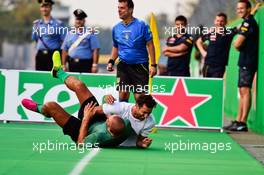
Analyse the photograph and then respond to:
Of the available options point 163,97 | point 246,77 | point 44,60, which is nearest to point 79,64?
point 44,60

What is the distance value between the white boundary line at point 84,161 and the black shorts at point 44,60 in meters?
6.82

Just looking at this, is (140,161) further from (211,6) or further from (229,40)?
(211,6)

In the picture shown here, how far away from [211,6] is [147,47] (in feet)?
41.8

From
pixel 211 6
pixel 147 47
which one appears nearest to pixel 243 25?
pixel 147 47

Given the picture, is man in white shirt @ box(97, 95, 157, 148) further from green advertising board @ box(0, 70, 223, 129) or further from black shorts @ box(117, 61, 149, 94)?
green advertising board @ box(0, 70, 223, 129)

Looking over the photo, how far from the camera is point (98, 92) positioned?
56.4 ft

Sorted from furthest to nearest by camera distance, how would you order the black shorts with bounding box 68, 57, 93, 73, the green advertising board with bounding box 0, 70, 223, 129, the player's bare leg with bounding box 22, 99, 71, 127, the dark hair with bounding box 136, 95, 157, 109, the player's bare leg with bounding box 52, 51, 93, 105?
the black shorts with bounding box 68, 57, 93, 73, the green advertising board with bounding box 0, 70, 223, 129, the player's bare leg with bounding box 52, 51, 93, 105, the player's bare leg with bounding box 22, 99, 71, 127, the dark hair with bounding box 136, 95, 157, 109

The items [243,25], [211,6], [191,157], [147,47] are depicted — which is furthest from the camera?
[211,6]

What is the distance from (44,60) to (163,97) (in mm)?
2833

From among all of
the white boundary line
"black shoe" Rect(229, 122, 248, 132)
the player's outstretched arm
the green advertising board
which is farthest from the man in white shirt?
"black shoe" Rect(229, 122, 248, 132)

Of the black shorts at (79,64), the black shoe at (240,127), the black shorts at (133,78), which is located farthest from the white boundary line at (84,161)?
the black shorts at (79,64)

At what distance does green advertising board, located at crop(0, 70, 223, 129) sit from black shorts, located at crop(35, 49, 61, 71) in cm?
106

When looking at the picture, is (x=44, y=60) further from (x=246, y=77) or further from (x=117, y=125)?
(x=117, y=125)

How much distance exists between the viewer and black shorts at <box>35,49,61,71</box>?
18422 millimetres
